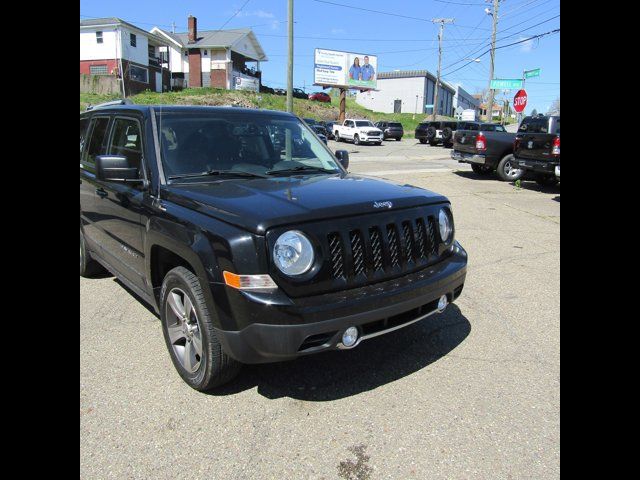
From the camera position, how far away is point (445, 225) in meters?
3.52

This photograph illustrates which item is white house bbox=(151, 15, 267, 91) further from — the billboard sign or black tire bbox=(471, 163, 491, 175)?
black tire bbox=(471, 163, 491, 175)

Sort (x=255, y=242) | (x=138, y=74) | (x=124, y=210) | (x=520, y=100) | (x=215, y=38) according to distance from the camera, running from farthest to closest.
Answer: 1. (x=215, y=38)
2. (x=138, y=74)
3. (x=520, y=100)
4. (x=124, y=210)
5. (x=255, y=242)

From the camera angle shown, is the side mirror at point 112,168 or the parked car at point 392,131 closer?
the side mirror at point 112,168

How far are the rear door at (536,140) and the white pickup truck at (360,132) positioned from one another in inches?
924

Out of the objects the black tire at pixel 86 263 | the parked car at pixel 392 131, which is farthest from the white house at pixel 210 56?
the black tire at pixel 86 263

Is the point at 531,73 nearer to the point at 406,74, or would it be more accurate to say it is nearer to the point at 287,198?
the point at 287,198

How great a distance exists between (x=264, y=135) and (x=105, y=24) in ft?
163

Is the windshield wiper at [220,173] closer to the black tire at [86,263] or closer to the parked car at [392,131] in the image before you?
the black tire at [86,263]

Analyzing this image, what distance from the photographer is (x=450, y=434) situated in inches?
108

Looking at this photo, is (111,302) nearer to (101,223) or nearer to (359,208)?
(101,223)

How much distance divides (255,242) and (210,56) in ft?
197

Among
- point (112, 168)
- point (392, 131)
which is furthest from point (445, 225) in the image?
point (392, 131)

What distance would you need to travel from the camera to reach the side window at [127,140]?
3.80 meters
